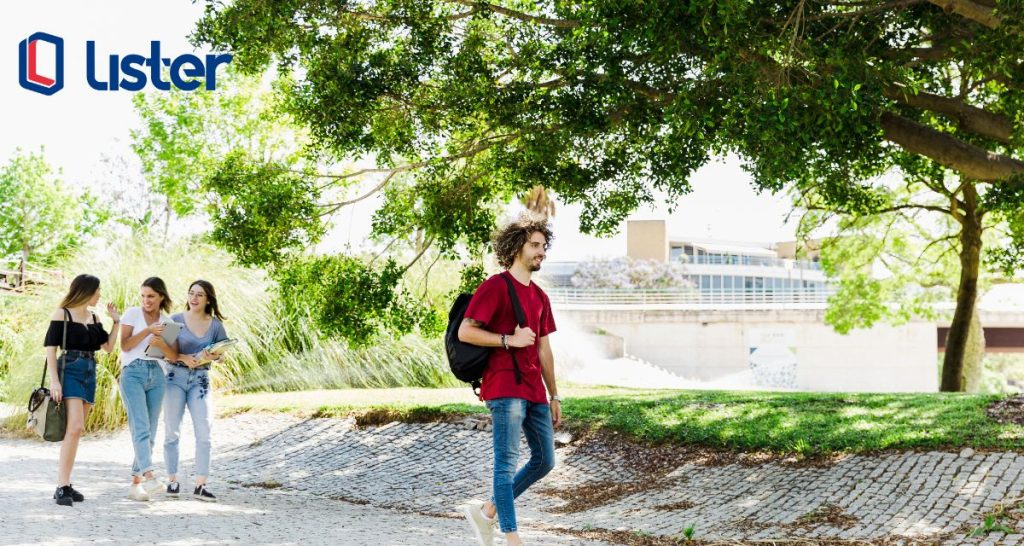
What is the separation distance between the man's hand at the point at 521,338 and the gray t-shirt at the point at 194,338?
3.47 metres

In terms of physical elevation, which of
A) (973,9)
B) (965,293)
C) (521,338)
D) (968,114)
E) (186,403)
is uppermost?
(973,9)

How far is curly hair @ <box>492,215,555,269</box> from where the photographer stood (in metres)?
5.55

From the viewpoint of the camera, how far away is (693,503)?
8.38m

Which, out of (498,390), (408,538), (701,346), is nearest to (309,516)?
(408,538)

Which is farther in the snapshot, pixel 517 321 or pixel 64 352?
pixel 64 352

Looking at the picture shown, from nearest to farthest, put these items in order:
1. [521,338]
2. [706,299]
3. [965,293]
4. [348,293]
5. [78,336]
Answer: [521,338], [78,336], [348,293], [965,293], [706,299]

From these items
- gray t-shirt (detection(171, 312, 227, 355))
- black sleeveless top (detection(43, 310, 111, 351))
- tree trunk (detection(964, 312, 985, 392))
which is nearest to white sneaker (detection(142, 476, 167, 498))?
gray t-shirt (detection(171, 312, 227, 355))

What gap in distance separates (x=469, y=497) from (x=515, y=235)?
462 cm

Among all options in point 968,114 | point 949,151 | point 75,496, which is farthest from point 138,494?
point 968,114

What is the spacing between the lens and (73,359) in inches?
288

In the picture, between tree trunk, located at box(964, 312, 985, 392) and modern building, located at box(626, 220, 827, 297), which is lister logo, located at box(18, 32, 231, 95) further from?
modern building, located at box(626, 220, 827, 297)

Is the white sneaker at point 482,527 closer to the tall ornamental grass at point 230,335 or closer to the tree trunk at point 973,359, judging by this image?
the tall ornamental grass at point 230,335

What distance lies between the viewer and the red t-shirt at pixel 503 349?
539 centimetres

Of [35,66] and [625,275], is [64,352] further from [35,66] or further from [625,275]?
[625,275]
